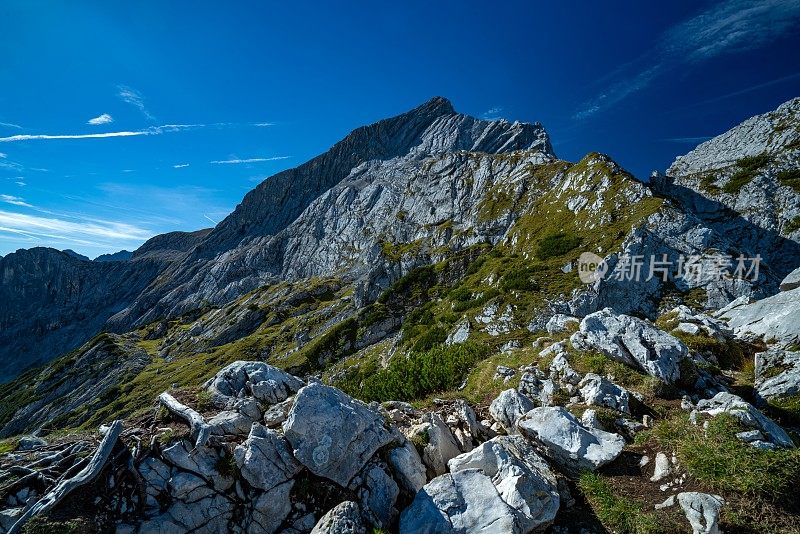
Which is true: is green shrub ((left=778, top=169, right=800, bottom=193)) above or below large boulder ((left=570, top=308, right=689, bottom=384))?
above

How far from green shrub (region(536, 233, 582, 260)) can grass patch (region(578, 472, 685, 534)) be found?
A: 177ft

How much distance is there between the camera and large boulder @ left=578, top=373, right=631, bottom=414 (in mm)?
13977

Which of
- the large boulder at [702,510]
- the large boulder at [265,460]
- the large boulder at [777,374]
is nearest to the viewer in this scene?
the large boulder at [702,510]

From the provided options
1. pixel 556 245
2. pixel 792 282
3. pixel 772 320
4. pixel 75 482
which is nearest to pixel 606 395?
pixel 772 320

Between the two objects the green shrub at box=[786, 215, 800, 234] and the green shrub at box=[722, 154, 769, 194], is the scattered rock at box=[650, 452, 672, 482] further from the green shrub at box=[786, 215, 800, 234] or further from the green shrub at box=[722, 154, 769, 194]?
the green shrub at box=[722, 154, 769, 194]

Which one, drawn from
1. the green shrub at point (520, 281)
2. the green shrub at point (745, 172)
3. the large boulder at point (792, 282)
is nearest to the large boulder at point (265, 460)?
the large boulder at point (792, 282)

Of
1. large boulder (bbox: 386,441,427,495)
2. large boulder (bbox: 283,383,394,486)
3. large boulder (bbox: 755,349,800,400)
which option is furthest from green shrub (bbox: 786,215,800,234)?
large boulder (bbox: 283,383,394,486)

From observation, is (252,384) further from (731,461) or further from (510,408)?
(731,461)

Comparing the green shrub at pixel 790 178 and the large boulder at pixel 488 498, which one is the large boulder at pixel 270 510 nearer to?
the large boulder at pixel 488 498

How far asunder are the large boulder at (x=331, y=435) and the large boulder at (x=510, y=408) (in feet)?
17.2

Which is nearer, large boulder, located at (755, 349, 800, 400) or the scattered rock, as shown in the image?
the scattered rock

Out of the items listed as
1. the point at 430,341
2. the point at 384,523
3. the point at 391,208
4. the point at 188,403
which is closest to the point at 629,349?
the point at 384,523

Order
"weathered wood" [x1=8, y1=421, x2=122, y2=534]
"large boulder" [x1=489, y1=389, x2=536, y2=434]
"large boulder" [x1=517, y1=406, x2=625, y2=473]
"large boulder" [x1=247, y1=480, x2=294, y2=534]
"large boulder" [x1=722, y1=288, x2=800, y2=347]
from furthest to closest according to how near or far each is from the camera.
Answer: "large boulder" [x1=722, y1=288, x2=800, y2=347] < "large boulder" [x1=489, y1=389, x2=536, y2=434] < "large boulder" [x1=517, y1=406, x2=625, y2=473] < "large boulder" [x1=247, y1=480, x2=294, y2=534] < "weathered wood" [x1=8, y1=421, x2=122, y2=534]

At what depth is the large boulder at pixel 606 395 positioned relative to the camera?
14.0 metres
